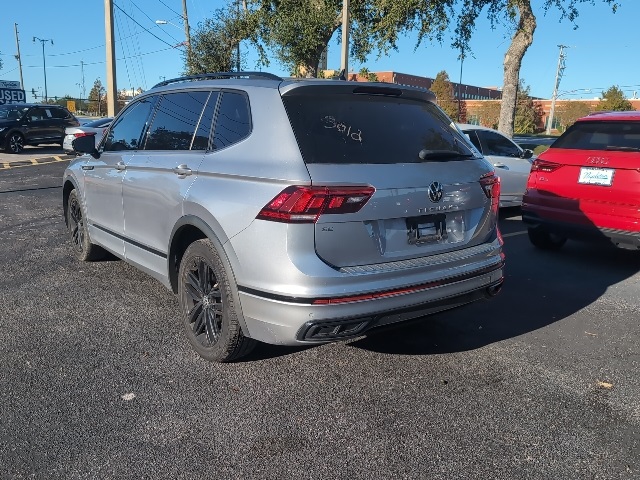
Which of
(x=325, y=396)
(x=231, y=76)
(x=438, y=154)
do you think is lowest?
(x=325, y=396)

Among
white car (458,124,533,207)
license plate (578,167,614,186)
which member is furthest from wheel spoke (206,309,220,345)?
white car (458,124,533,207)

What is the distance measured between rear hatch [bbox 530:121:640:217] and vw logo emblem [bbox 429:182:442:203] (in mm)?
3502

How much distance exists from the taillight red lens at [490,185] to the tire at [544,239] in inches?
143

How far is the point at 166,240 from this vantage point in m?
4.08

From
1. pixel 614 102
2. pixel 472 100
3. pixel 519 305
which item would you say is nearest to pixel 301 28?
pixel 519 305

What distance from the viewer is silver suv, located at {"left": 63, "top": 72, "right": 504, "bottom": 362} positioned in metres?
3.08

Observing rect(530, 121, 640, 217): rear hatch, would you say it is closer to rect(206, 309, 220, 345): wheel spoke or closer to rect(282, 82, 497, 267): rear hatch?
rect(282, 82, 497, 267): rear hatch

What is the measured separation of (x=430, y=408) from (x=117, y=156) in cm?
339

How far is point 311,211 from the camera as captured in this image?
119 inches

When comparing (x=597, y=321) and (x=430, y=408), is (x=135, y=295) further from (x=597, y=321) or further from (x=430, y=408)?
(x=597, y=321)

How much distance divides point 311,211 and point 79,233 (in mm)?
4015

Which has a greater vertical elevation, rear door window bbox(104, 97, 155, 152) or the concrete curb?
rear door window bbox(104, 97, 155, 152)

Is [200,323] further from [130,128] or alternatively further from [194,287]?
[130,128]

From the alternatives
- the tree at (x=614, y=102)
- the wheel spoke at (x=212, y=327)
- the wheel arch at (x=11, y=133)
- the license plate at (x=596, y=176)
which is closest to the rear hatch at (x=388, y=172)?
the wheel spoke at (x=212, y=327)
